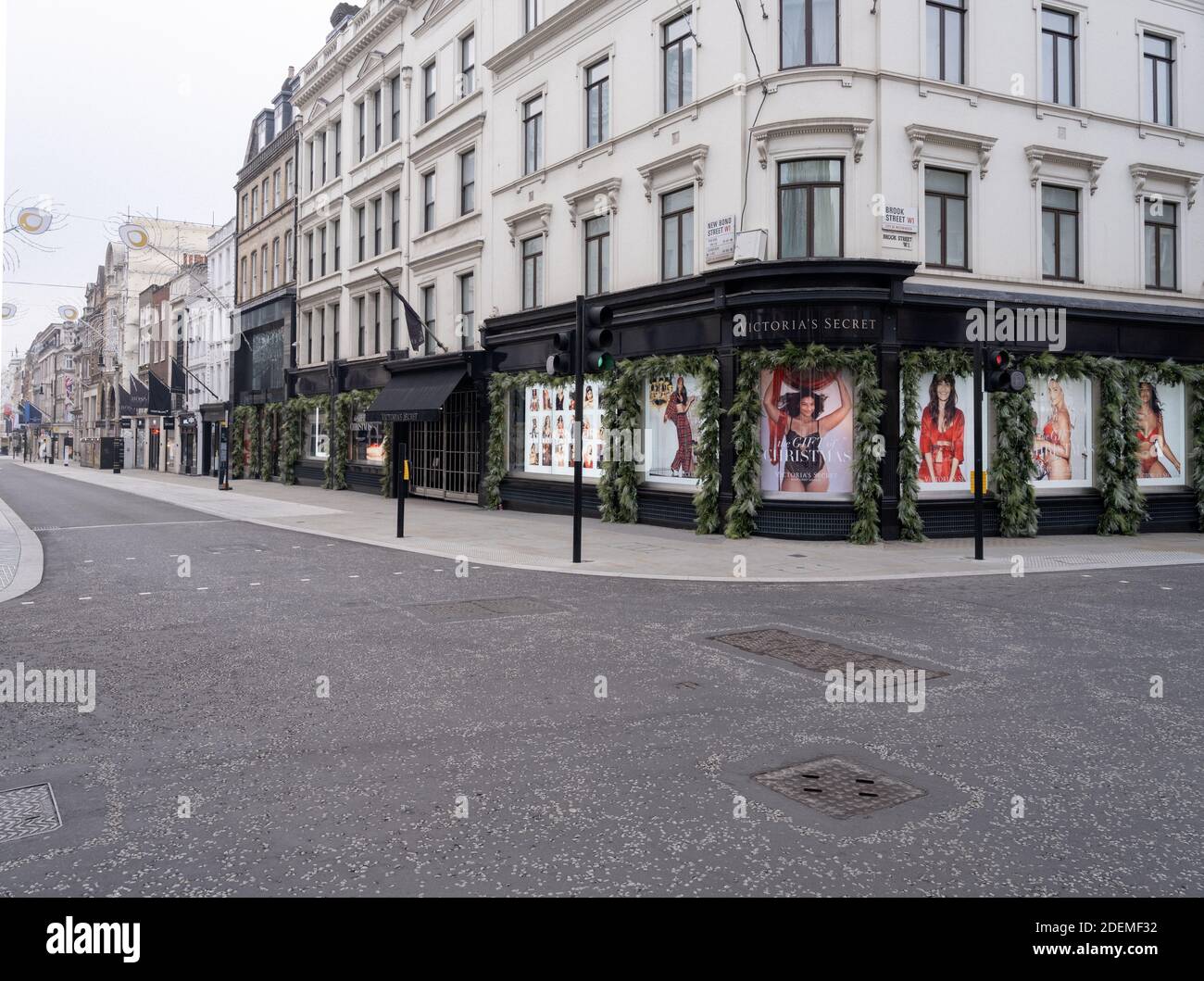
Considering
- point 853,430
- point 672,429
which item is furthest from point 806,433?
point 672,429

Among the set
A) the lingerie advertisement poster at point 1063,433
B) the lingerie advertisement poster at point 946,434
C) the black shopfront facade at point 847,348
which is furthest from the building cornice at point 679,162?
the lingerie advertisement poster at point 1063,433

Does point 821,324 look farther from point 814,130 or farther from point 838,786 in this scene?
point 838,786

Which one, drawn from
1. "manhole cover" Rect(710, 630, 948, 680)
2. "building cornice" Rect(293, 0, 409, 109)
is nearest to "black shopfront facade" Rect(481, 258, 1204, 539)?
"manhole cover" Rect(710, 630, 948, 680)

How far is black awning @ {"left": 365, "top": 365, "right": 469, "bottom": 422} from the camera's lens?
86.1 feet

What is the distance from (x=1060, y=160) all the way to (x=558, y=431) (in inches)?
497

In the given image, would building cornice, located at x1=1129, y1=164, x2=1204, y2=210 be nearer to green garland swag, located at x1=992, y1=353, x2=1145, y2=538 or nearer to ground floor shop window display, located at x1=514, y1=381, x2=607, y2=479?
green garland swag, located at x1=992, y1=353, x2=1145, y2=538

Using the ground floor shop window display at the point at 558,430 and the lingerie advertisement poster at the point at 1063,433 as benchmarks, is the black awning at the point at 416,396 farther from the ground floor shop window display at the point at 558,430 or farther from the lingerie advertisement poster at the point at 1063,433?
the lingerie advertisement poster at the point at 1063,433

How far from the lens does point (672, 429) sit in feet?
64.7

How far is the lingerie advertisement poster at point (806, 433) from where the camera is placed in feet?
56.4

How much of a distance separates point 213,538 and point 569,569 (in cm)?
759

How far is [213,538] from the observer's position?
658 inches

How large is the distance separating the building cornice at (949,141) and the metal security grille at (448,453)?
13733 mm
